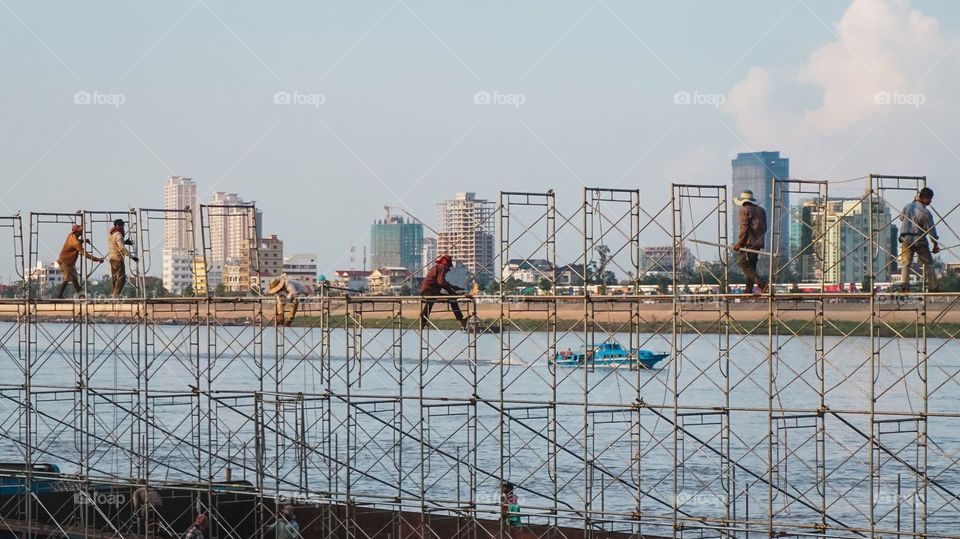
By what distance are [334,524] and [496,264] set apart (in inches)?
286

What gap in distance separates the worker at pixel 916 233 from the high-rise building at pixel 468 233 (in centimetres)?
770

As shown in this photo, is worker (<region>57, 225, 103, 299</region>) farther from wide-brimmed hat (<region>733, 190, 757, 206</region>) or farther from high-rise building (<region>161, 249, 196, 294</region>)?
high-rise building (<region>161, 249, 196, 294</region>)

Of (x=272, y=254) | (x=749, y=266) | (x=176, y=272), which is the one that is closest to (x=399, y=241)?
(x=176, y=272)

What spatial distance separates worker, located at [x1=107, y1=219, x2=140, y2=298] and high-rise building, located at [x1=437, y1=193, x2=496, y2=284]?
747 cm

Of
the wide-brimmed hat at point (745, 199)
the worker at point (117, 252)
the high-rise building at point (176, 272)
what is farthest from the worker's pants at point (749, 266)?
the high-rise building at point (176, 272)

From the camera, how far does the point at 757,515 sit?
140 feet

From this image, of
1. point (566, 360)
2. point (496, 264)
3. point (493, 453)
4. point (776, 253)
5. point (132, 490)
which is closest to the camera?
point (776, 253)

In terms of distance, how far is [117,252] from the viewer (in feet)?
105

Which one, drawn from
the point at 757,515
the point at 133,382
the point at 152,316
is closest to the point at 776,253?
the point at 152,316

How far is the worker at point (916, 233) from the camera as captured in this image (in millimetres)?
21234

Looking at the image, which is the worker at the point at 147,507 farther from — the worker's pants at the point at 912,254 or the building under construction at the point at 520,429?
the worker's pants at the point at 912,254

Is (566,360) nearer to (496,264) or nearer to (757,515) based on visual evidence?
(757,515)

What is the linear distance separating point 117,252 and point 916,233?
1873 cm

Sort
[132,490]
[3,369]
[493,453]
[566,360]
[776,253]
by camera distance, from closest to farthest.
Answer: [776,253]
[132,490]
[493,453]
[566,360]
[3,369]
